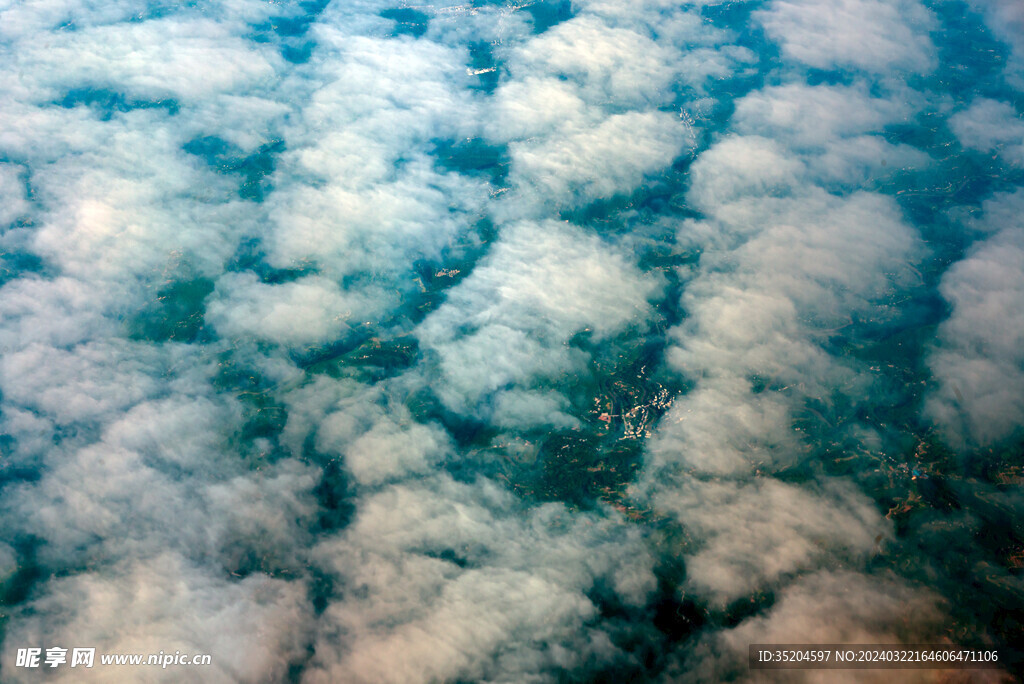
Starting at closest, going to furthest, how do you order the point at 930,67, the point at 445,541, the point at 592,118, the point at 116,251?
the point at 445,541
the point at 116,251
the point at 592,118
the point at 930,67

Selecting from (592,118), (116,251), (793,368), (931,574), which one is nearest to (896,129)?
(592,118)

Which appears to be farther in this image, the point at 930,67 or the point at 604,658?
the point at 930,67

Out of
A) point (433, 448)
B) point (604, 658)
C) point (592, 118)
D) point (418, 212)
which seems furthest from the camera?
point (592, 118)

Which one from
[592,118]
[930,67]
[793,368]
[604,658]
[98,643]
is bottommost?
[604,658]

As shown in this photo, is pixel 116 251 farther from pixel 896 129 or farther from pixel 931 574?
pixel 896 129

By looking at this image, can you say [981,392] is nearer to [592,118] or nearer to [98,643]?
[592,118]

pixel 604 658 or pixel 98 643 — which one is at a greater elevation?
pixel 98 643
